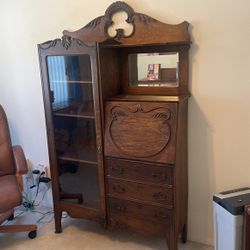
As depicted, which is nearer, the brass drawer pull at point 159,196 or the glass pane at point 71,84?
the brass drawer pull at point 159,196

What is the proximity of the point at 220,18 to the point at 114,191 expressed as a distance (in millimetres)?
1333

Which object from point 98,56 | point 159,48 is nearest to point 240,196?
point 159,48

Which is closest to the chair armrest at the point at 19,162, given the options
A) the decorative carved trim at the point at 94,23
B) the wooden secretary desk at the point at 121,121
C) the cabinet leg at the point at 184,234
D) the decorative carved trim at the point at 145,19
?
the wooden secretary desk at the point at 121,121

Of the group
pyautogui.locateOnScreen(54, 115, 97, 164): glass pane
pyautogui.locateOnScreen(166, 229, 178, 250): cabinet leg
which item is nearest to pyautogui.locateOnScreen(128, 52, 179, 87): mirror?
pyautogui.locateOnScreen(54, 115, 97, 164): glass pane

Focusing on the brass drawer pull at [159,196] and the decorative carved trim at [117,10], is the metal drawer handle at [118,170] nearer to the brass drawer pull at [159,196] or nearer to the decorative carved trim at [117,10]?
the brass drawer pull at [159,196]

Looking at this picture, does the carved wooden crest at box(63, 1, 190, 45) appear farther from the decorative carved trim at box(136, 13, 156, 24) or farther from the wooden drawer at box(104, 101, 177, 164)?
the wooden drawer at box(104, 101, 177, 164)

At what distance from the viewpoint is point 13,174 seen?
2436 millimetres

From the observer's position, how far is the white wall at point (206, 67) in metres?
1.81

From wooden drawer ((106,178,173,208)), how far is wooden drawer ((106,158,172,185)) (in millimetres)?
42

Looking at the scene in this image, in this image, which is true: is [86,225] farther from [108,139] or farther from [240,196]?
[240,196]

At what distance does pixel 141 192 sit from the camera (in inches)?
75.9

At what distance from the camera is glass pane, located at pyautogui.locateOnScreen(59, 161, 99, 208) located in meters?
2.19

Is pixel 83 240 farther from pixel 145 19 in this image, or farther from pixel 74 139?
pixel 145 19

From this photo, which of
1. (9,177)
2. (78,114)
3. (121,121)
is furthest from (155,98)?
(9,177)
